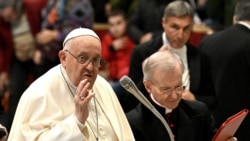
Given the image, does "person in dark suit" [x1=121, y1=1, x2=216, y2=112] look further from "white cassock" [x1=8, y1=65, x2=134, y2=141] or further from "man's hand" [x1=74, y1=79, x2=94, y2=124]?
"man's hand" [x1=74, y1=79, x2=94, y2=124]

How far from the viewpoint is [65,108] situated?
16.6ft

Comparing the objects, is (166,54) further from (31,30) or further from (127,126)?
(31,30)

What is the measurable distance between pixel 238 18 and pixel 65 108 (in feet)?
7.03

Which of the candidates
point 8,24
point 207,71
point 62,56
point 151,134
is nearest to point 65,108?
point 62,56

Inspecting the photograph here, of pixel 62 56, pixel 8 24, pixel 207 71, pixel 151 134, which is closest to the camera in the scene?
pixel 62 56

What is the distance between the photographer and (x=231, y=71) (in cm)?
663

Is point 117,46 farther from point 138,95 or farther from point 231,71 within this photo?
point 138,95

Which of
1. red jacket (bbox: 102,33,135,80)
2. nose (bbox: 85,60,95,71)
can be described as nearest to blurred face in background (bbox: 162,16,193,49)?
nose (bbox: 85,60,95,71)

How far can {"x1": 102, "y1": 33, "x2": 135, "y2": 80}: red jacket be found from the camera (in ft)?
29.0

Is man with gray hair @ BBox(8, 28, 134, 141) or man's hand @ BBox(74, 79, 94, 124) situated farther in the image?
man with gray hair @ BBox(8, 28, 134, 141)

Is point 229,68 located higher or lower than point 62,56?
lower

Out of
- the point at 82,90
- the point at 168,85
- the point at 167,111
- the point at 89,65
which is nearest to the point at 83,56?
the point at 89,65

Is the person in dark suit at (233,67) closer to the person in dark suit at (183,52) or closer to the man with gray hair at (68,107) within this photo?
the person in dark suit at (183,52)

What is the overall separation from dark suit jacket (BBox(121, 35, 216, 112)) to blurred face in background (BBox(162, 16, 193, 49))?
124 mm
